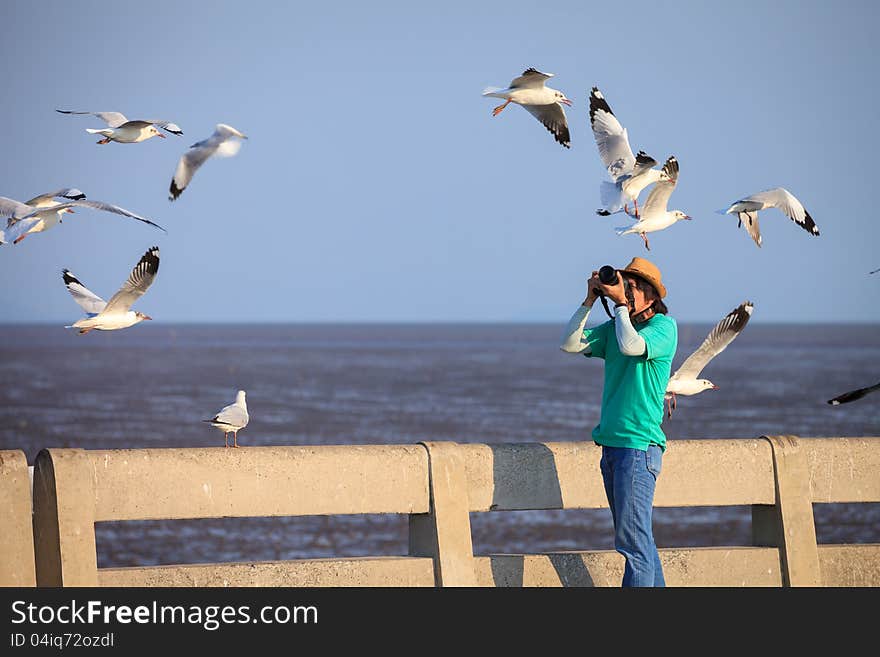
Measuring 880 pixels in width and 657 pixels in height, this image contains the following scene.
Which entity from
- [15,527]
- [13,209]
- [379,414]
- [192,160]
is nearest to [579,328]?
[15,527]

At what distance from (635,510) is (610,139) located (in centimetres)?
407

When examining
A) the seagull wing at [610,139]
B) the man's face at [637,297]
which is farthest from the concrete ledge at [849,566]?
the seagull wing at [610,139]

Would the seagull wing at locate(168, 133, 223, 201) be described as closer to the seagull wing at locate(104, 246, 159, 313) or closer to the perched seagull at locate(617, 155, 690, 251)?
the seagull wing at locate(104, 246, 159, 313)

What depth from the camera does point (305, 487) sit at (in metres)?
6.81

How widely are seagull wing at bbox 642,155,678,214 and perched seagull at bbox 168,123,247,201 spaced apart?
2.76 meters

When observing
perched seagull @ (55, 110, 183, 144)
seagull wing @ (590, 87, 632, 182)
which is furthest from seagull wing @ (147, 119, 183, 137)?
seagull wing @ (590, 87, 632, 182)

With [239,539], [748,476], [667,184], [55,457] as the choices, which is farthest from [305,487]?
[239,539]

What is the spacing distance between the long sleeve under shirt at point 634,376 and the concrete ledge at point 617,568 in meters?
0.76

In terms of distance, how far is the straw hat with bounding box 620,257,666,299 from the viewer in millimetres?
6961

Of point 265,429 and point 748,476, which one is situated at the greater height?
point 265,429
